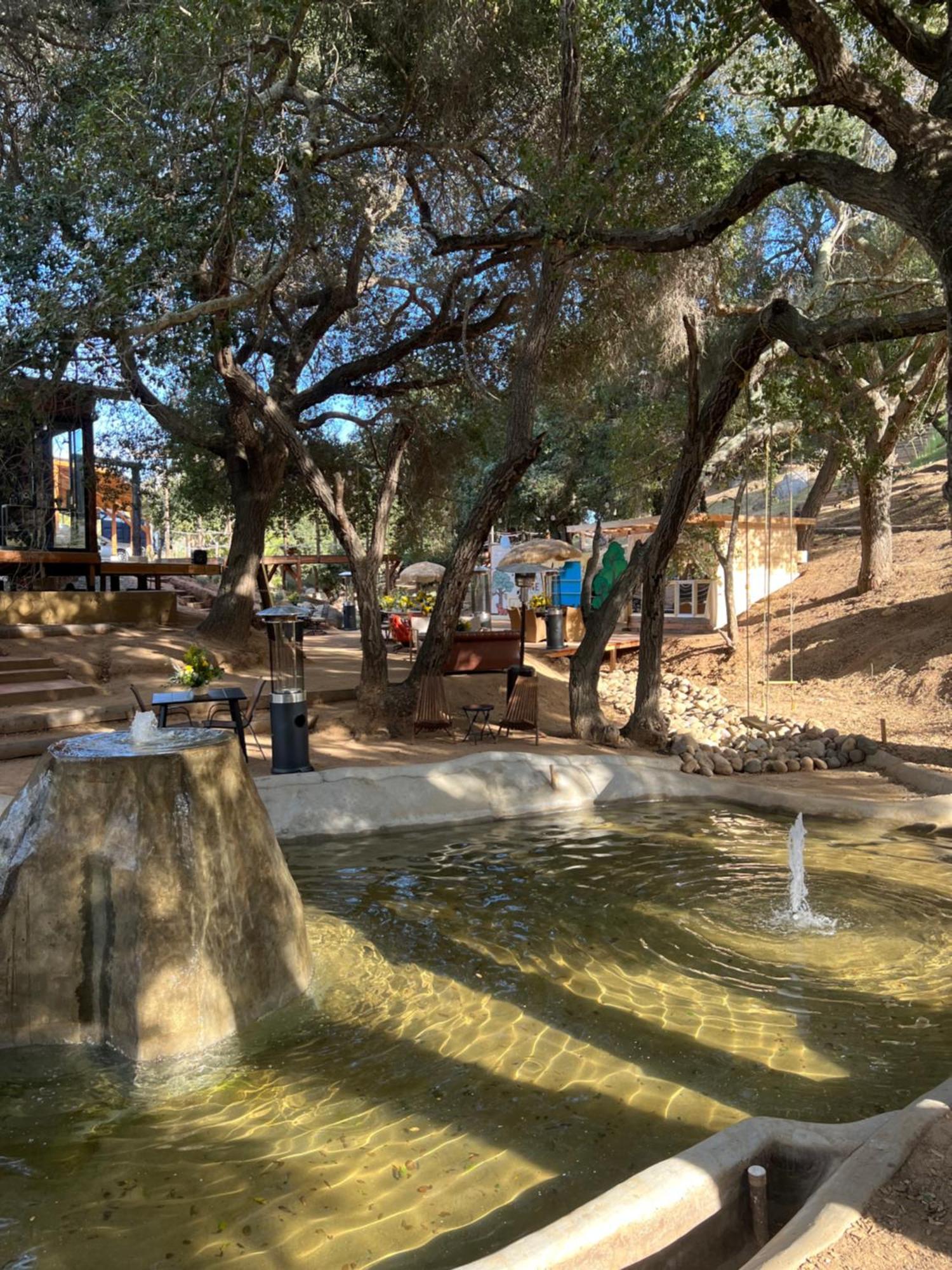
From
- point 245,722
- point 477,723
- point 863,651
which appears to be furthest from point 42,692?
point 863,651

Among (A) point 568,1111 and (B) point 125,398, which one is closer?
(A) point 568,1111

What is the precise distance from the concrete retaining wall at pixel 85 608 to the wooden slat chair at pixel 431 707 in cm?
705

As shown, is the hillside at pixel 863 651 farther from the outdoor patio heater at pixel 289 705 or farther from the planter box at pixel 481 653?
Answer: the outdoor patio heater at pixel 289 705

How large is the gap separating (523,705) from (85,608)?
8700 mm

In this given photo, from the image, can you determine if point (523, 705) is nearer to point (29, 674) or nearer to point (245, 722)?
point (245, 722)

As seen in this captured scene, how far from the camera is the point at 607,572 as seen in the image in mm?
17641

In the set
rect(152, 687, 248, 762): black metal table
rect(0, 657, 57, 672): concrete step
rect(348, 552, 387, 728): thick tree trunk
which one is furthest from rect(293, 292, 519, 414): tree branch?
rect(152, 687, 248, 762): black metal table

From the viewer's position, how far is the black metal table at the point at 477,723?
11.4m

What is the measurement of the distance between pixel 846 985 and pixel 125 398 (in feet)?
45.4

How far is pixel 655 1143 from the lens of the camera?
11.6 feet

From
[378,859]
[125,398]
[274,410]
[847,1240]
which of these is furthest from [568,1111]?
[125,398]

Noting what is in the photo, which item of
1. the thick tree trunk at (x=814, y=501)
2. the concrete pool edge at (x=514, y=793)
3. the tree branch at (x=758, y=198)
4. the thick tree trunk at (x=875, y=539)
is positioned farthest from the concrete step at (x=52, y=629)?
the thick tree trunk at (x=814, y=501)

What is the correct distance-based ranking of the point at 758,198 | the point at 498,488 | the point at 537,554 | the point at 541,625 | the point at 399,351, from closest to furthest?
the point at 758,198 < the point at 498,488 < the point at 399,351 < the point at 537,554 < the point at 541,625

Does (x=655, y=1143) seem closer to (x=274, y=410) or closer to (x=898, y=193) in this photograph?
(x=898, y=193)
